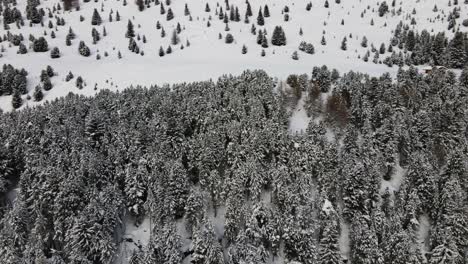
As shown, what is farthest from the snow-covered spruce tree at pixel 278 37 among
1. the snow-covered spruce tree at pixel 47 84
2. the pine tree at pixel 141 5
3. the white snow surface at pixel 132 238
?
the white snow surface at pixel 132 238

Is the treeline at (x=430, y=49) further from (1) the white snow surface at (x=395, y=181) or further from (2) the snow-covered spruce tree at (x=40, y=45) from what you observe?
(2) the snow-covered spruce tree at (x=40, y=45)

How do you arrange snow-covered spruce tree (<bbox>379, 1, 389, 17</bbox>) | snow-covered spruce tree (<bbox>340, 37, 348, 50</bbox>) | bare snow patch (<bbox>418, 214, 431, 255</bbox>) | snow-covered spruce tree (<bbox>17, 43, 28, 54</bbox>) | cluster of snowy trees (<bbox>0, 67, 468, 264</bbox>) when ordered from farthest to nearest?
1. snow-covered spruce tree (<bbox>379, 1, 389, 17</bbox>)
2. snow-covered spruce tree (<bbox>340, 37, 348, 50</bbox>)
3. snow-covered spruce tree (<bbox>17, 43, 28, 54</bbox>)
4. bare snow patch (<bbox>418, 214, 431, 255</bbox>)
5. cluster of snowy trees (<bbox>0, 67, 468, 264</bbox>)

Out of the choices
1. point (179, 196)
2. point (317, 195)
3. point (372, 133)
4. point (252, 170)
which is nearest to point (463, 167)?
point (372, 133)

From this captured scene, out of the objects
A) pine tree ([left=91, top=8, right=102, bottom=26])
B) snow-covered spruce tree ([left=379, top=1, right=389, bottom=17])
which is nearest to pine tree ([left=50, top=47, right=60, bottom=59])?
pine tree ([left=91, top=8, right=102, bottom=26])

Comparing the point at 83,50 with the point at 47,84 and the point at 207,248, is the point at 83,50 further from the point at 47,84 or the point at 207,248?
the point at 207,248

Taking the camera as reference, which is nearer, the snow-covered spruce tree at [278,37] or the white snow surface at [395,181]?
the white snow surface at [395,181]

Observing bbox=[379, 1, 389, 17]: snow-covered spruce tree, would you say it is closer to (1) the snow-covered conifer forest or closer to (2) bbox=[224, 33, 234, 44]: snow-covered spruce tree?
(1) the snow-covered conifer forest
